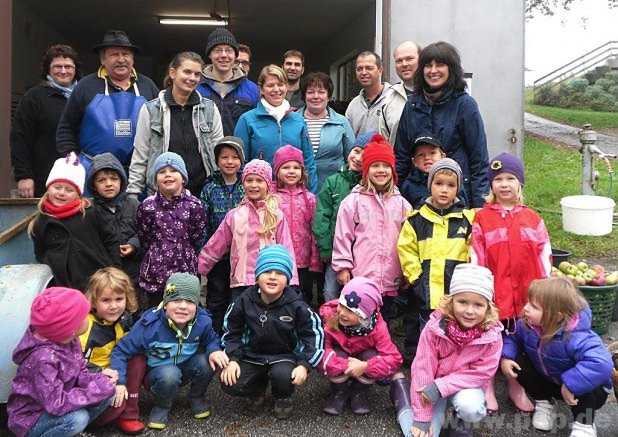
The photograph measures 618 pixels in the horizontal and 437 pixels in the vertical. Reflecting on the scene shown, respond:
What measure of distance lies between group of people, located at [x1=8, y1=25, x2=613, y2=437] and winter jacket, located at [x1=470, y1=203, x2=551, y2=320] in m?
0.01

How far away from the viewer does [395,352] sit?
3.76 m

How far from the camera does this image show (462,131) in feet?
14.6

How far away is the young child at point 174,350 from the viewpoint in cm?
356

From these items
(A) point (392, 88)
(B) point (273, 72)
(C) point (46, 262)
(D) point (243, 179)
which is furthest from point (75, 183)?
(A) point (392, 88)

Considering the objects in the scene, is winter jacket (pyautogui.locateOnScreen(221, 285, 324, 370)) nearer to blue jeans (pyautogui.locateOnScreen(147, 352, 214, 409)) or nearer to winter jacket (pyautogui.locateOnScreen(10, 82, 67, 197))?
blue jeans (pyautogui.locateOnScreen(147, 352, 214, 409))

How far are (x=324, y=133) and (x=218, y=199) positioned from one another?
1.14 m

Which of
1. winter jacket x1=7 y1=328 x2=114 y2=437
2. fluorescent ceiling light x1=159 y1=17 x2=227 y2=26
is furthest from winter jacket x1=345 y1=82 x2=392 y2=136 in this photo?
fluorescent ceiling light x1=159 y1=17 x2=227 y2=26

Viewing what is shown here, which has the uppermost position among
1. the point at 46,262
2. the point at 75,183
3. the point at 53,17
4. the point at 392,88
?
the point at 53,17

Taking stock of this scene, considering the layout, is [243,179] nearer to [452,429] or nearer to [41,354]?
[41,354]

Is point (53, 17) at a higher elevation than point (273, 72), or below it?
higher

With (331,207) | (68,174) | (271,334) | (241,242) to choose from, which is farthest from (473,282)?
(68,174)

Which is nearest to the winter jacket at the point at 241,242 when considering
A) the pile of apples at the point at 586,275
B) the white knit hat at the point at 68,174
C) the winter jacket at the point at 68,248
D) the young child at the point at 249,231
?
the young child at the point at 249,231

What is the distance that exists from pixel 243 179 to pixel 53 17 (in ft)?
28.5

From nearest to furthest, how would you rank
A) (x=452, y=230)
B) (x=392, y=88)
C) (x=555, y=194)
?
(x=452, y=230)
(x=392, y=88)
(x=555, y=194)
